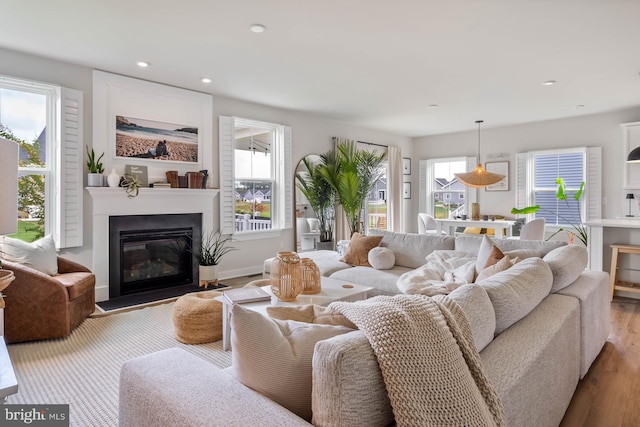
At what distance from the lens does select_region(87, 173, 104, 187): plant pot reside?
3900 millimetres

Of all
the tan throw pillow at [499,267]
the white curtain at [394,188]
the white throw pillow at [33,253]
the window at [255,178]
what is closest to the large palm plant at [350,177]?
the window at [255,178]

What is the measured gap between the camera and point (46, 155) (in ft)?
12.3

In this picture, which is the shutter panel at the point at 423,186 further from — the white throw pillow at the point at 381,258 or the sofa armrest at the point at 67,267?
the sofa armrest at the point at 67,267

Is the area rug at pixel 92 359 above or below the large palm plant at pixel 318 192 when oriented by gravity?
below

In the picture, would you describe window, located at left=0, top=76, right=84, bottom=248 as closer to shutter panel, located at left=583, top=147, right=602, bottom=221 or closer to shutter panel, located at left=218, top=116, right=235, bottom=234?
shutter panel, located at left=218, top=116, right=235, bottom=234

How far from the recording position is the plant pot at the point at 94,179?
3900mm

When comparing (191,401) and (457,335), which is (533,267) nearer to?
(457,335)

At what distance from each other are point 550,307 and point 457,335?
3.68 feet

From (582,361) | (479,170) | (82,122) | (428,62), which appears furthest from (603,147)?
(82,122)

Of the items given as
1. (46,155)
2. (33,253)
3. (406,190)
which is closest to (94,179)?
(46,155)

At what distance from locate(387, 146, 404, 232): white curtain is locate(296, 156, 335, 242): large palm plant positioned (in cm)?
190

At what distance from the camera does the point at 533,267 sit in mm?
2006

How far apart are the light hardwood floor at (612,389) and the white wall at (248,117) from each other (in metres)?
4.07

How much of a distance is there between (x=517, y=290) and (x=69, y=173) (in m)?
4.10
